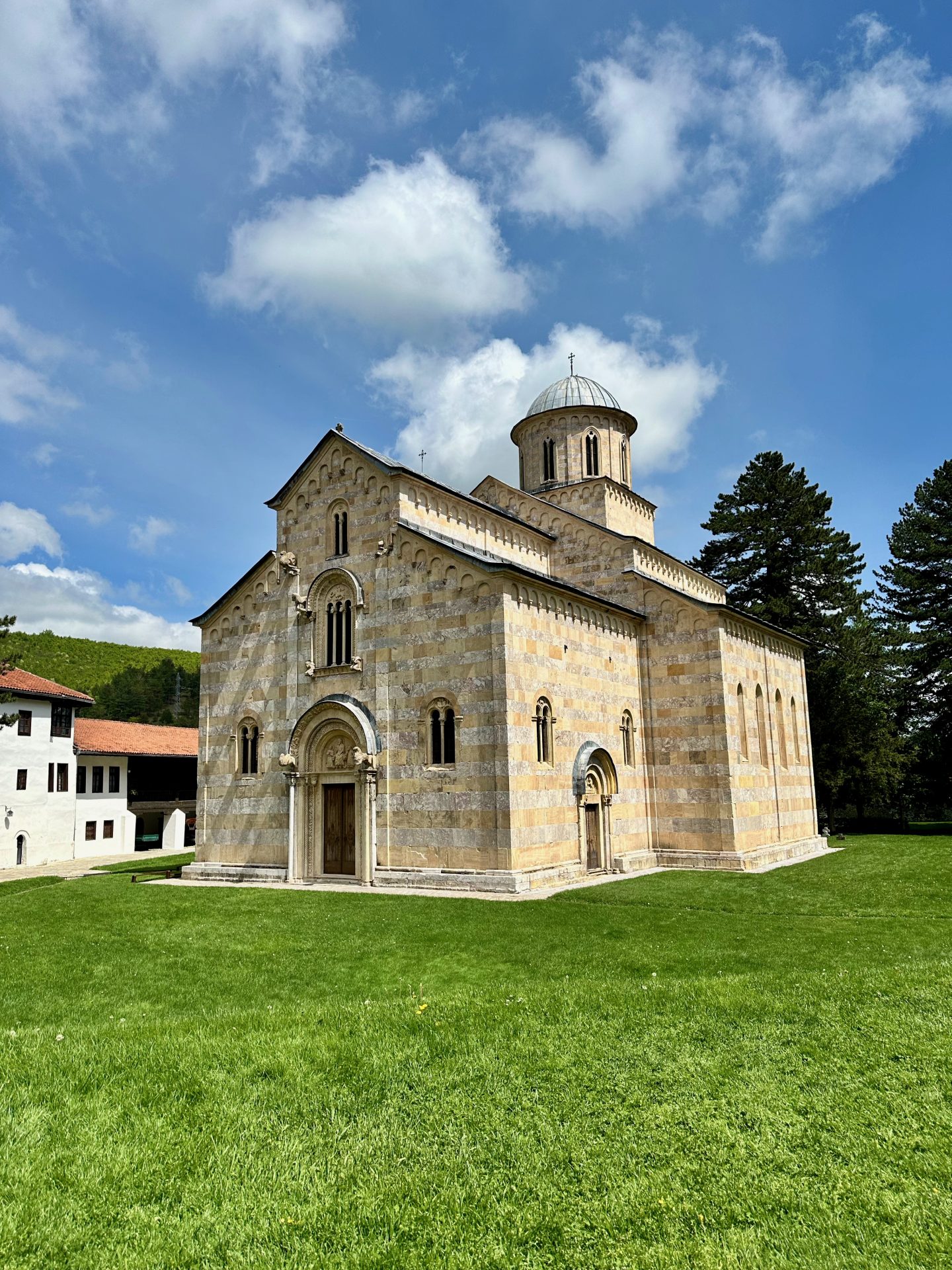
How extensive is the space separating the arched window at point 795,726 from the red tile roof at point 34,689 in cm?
3235

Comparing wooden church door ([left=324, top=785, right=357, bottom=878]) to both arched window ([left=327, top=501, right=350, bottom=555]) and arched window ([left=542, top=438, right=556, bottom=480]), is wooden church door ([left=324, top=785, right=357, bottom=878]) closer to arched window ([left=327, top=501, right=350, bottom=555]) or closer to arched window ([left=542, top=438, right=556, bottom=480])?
arched window ([left=327, top=501, right=350, bottom=555])

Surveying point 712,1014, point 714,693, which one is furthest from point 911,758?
point 712,1014

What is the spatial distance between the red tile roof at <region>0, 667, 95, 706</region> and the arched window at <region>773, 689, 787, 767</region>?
3178cm

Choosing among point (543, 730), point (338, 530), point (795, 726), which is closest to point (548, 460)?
point (338, 530)

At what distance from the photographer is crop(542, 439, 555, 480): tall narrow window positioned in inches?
1329

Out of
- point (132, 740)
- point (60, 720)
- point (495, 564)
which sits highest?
point (495, 564)

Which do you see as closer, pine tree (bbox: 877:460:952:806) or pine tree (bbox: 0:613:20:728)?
pine tree (bbox: 0:613:20:728)

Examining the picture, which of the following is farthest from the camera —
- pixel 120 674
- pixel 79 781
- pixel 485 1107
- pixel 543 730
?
pixel 120 674

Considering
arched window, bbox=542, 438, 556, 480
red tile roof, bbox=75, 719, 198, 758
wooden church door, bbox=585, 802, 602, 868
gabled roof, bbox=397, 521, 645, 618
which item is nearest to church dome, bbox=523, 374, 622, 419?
arched window, bbox=542, 438, 556, 480

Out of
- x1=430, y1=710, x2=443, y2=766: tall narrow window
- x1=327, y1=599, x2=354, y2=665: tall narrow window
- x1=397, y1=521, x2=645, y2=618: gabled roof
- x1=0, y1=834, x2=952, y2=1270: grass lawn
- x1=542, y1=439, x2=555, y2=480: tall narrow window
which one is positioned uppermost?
x1=542, y1=439, x2=555, y2=480: tall narrow window

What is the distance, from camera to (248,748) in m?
26.2

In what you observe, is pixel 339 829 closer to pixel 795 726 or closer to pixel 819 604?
pixel 795 726

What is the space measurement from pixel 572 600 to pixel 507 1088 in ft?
59.7

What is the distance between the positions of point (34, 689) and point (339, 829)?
78.0 feet
